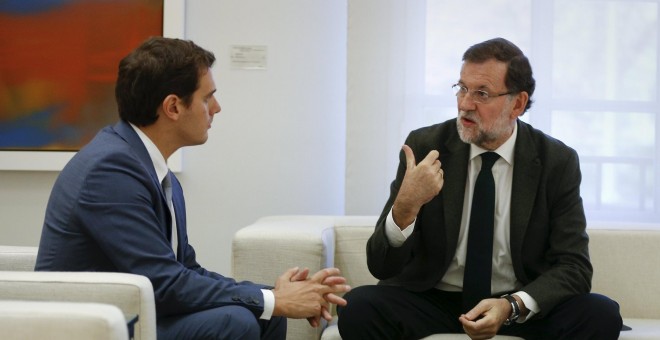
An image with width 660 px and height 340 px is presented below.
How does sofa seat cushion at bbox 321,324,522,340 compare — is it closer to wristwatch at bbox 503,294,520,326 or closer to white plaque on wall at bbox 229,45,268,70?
wristwatch at bbox 503,294,520,326

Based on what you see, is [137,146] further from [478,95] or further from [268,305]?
[478,95]

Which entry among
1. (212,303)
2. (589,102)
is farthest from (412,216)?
(589,102)

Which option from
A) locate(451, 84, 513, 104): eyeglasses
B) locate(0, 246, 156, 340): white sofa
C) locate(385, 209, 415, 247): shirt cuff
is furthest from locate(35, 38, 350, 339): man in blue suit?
locate(451, 84, 513, 104): eyeglasses

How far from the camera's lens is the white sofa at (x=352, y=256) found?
298 cm

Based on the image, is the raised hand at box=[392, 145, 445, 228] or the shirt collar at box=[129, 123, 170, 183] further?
the raised hand at box=[392, 145, 445, 228]

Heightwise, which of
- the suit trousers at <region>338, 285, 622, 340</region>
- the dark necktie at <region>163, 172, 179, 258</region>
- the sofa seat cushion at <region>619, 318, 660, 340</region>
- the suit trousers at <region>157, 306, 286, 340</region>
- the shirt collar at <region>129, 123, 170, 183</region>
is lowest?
the sofa seat cushion at <region>619, 318, 660, 340</region>

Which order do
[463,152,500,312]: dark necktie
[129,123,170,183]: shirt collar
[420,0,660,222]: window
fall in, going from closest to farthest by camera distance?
[129,123,170,183]: shirt collar, [463,152,500,312]: dark necktie, [420,0,660,222]: window

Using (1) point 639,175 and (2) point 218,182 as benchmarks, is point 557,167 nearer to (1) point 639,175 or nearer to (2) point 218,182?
(1) point 639,175

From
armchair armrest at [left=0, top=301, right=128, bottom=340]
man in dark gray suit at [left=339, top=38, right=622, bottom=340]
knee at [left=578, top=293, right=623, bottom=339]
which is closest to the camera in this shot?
armchair armrest at [left=0, top=301, right=128, bottom=340]

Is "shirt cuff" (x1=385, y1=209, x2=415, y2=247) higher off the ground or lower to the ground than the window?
lower

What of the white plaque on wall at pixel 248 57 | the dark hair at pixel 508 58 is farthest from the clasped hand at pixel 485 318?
the white plaque on wall at pixel 248 57

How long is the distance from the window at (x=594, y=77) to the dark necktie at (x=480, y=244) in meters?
1.33

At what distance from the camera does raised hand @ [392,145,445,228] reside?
2670mm

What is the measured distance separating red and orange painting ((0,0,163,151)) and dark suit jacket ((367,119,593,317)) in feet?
6.54
